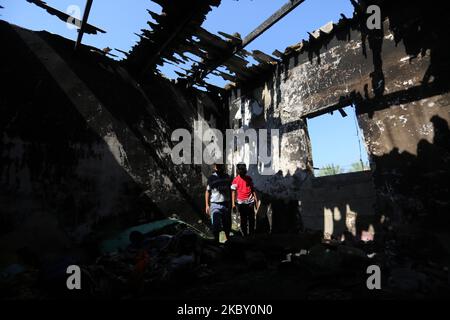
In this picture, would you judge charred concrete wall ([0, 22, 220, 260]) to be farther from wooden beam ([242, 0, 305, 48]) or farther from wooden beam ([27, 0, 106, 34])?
wooden beam ([242, 0, 305, 48])

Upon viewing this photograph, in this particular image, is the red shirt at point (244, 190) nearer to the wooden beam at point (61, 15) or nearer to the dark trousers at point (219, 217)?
the dark trousers at point (219, 217)

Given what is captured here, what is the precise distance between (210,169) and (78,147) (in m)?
3.48

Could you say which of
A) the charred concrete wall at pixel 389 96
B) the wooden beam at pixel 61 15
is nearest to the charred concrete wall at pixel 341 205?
the charred concrete wall at pixel 389 96

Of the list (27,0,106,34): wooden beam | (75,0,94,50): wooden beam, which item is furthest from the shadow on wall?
(27,0,106,34): wooden beam

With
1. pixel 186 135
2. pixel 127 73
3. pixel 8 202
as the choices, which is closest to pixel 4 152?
pixel 8 202

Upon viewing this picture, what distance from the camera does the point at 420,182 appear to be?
4680 mm

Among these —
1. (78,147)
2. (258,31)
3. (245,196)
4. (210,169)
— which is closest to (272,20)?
(258,31)

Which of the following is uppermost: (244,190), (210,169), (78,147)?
(78,147)

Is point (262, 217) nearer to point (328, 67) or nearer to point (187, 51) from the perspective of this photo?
point (328, 67)

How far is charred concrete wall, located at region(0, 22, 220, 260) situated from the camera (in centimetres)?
536

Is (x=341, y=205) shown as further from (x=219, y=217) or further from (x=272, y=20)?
(x=272, y=20)

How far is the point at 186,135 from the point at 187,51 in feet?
7.89

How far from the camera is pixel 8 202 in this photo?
5.16m

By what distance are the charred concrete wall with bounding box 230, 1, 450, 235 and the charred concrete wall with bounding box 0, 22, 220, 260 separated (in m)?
3.20
